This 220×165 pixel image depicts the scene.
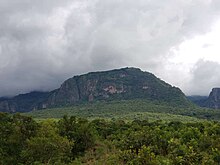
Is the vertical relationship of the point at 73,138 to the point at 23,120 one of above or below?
below

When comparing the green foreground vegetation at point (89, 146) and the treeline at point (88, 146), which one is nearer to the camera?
the green foreground vegetation at point (89, 146)

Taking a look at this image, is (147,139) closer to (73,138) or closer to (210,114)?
(73,138)

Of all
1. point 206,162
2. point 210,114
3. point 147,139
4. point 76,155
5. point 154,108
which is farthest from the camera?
point 154,108

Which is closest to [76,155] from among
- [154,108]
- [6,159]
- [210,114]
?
[6,159]

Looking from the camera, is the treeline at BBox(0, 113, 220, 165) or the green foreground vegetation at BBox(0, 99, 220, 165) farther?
the treeline at BBox(0, 113, 220, 165)

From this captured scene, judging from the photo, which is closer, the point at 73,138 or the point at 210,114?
the point at 73,138

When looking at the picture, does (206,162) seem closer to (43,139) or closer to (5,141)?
(43,139)

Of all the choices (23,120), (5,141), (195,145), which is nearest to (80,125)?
(23,120)

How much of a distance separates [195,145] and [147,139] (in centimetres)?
548

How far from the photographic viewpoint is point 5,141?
40875 millimetres

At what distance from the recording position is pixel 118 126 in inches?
2618

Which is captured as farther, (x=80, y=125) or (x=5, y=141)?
(x=80, y=125)

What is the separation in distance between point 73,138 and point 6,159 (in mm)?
13898

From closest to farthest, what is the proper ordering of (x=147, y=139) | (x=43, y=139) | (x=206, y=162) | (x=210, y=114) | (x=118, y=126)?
(x=206, y=162) → (x=43, y=139) → (x=147, y=139) → (x=118, y=126) → (x=210, y=114)
